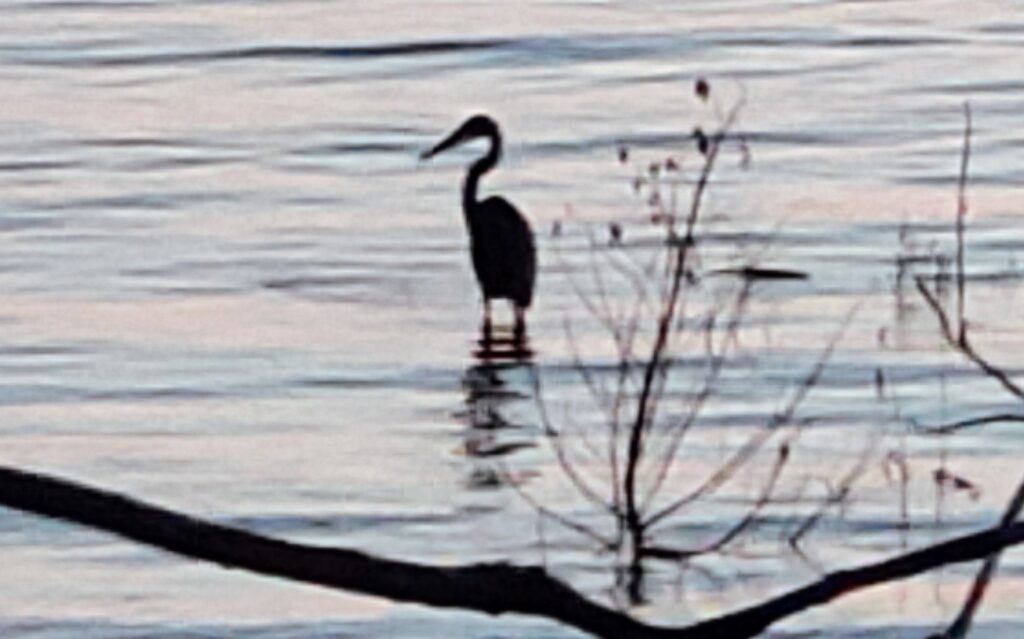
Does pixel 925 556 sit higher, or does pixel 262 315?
pixel 925 556

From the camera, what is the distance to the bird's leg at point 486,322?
12.8 meters

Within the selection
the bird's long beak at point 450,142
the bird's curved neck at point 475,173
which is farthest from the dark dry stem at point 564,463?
the bird's long beak at point 450,142

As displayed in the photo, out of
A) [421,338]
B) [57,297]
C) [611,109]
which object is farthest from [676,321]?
[611,109]

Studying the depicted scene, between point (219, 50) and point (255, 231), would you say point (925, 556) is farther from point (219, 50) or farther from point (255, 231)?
point (219, 50)

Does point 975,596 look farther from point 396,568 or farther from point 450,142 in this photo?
point 450,142

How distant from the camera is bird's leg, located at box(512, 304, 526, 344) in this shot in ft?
41.9

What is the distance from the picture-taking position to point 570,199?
50.2 feet

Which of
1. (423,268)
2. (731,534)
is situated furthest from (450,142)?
(731,534)

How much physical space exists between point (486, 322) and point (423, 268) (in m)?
0.99

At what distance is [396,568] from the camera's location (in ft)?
8.45

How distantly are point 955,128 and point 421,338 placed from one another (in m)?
4.85

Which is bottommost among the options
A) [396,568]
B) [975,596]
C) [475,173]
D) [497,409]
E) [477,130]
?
[497,409]

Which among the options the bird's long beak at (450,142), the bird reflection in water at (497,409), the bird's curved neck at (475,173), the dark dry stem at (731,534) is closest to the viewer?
the dark dry stem at (731,534)

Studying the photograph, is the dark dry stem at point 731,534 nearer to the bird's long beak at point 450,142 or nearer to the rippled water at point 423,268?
the rippled water at point 423,268
